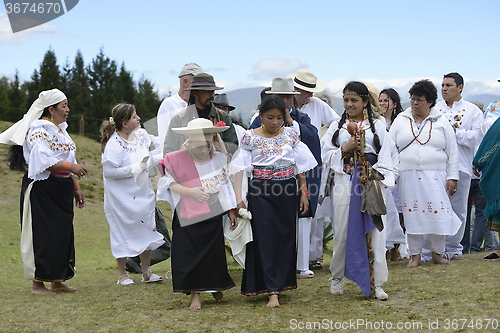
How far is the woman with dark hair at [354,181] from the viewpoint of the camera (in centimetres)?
509

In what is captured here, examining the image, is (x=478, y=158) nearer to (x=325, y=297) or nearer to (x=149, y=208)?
(x=325, y=297)

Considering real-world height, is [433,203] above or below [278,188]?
below

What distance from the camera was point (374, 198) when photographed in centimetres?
502

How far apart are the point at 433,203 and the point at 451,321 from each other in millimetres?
2685

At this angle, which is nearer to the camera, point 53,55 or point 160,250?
point 160,250

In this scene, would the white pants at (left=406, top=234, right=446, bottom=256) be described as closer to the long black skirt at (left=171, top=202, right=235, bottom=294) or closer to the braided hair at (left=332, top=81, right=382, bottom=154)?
the braided hair at (left=332, top=81, right=382, bottom=154)

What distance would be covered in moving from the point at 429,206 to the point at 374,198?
187 cm

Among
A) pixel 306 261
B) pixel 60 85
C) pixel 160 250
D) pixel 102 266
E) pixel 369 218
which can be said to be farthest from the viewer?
pixel 60 85

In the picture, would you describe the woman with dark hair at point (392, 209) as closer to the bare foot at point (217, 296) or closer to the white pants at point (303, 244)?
the white pants at point (303, 244)

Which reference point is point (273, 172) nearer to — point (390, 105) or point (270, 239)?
point (270, 239)

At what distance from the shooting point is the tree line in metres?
48.5

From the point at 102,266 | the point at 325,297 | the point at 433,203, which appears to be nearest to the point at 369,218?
the point at 325,297

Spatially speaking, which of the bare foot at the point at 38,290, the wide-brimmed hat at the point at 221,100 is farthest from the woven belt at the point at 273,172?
the bare foot at the point at 38,290

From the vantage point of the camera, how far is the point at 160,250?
7.77 meters
